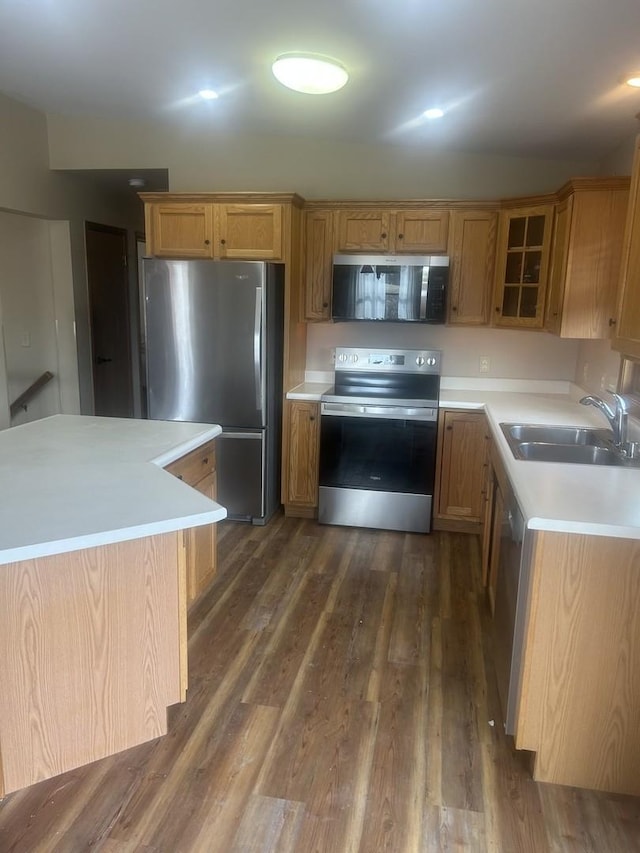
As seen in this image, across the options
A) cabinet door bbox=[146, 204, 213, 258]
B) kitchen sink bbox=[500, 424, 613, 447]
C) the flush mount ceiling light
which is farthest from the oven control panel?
the flush mount ceiling light

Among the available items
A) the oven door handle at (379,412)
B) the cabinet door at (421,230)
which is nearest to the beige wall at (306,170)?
the cabinet door at (421,230)

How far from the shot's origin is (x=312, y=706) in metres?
2.19

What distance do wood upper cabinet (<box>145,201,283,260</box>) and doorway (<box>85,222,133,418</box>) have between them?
4.58ft

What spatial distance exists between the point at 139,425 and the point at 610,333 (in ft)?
7.65

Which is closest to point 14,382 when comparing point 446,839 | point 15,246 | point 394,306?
point 15,246

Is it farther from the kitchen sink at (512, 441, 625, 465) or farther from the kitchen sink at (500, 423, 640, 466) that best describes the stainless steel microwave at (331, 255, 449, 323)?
the kitchen sink at (512, 441, 625, 465)

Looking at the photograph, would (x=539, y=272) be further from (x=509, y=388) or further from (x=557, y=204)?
(x=509, y=388)

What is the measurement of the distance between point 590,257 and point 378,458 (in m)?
1.61

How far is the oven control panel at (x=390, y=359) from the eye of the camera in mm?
4074

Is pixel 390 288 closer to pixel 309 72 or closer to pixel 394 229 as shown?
pixel 394 229

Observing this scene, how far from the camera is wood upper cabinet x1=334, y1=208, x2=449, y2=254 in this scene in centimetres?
377

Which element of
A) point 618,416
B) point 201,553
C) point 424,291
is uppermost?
point 424,291

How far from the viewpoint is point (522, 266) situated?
11.8 ft

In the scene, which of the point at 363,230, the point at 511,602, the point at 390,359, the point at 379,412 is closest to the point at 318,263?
the point at 363,230
